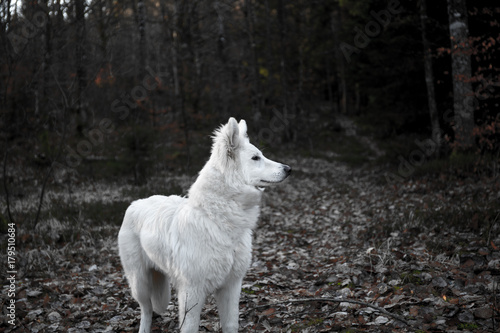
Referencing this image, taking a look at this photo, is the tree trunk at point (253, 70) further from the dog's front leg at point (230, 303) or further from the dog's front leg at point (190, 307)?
the dog's front leg at point (190, 307)

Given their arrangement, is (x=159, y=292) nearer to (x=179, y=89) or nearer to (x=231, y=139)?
(x=231, y=139)

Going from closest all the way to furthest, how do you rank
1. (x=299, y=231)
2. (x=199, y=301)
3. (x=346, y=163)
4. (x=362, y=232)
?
1. (x=199, y=301)
2. (x=362, y=232)
3. (x=299, y=231)
4. (x=346, y=163)

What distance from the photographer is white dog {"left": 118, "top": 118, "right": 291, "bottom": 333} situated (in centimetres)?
321

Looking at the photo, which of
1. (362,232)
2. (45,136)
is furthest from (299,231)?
(45,136)

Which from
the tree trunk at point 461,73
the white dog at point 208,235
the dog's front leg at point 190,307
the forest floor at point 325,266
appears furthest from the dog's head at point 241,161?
the tree trunk at point 461,73

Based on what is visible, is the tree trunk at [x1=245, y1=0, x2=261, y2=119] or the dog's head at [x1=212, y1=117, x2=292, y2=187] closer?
the dog's head at [x1=212, y1=117, x2=292, y2=187]

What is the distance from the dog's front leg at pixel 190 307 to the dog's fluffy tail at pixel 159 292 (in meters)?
0.79

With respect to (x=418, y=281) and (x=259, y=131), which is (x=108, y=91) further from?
(x=418, y=281)

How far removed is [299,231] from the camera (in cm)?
760

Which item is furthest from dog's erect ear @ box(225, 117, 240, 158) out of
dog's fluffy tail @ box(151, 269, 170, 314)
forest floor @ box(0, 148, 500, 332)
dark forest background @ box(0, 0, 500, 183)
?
dark forest background @ box(0, 0, 500, 183)

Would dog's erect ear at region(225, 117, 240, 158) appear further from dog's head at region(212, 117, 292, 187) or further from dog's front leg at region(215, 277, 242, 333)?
dog's front leg at region(215, 277, 242, 333)

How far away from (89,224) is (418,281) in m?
6.74

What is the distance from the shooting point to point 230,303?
334cm

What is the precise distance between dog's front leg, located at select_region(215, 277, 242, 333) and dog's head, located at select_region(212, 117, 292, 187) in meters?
1.00
